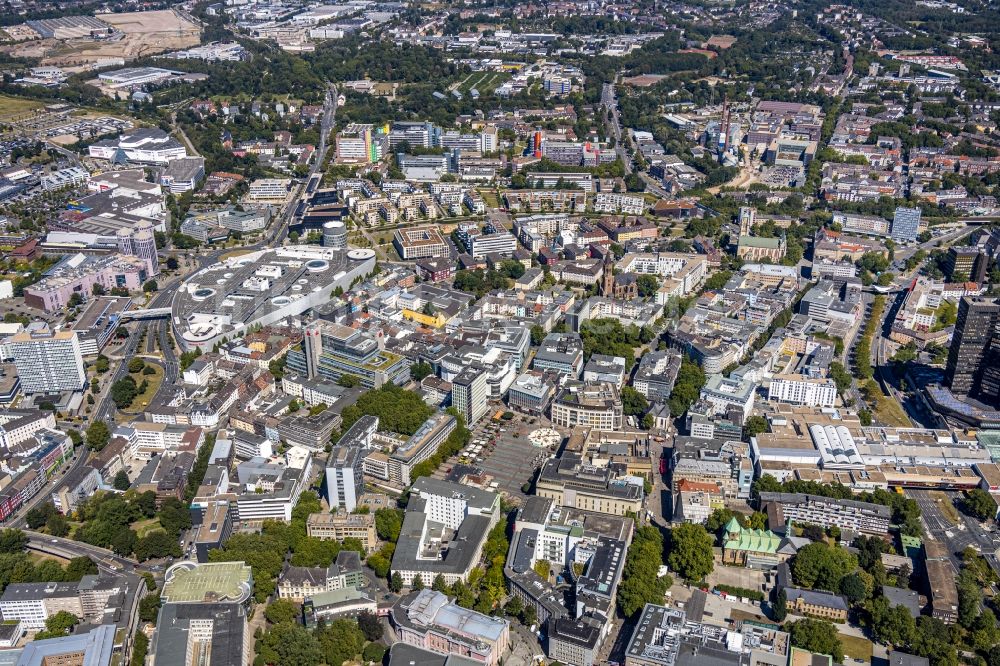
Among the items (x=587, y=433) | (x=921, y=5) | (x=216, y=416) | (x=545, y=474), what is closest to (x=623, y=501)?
(x=545, y=474)

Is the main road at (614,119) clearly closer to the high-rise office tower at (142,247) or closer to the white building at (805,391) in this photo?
the white building at (805,391)

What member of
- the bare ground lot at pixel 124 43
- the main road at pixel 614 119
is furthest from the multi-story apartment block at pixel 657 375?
the bare ground lot at pixel 124 43

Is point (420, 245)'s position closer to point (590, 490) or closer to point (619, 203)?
point (619, 203)

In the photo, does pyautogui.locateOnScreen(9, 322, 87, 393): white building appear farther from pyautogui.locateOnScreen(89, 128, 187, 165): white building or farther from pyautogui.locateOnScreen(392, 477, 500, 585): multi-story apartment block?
pyautogui.locateOnScreen(89, 128, 187, 165): white building

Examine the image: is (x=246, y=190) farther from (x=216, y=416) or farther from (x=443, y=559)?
(x=443, y=559)

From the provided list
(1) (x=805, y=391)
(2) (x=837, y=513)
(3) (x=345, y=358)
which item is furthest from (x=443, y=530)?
(1) (x=805, y=391)

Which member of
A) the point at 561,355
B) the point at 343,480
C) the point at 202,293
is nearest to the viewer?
the point at 343,480
